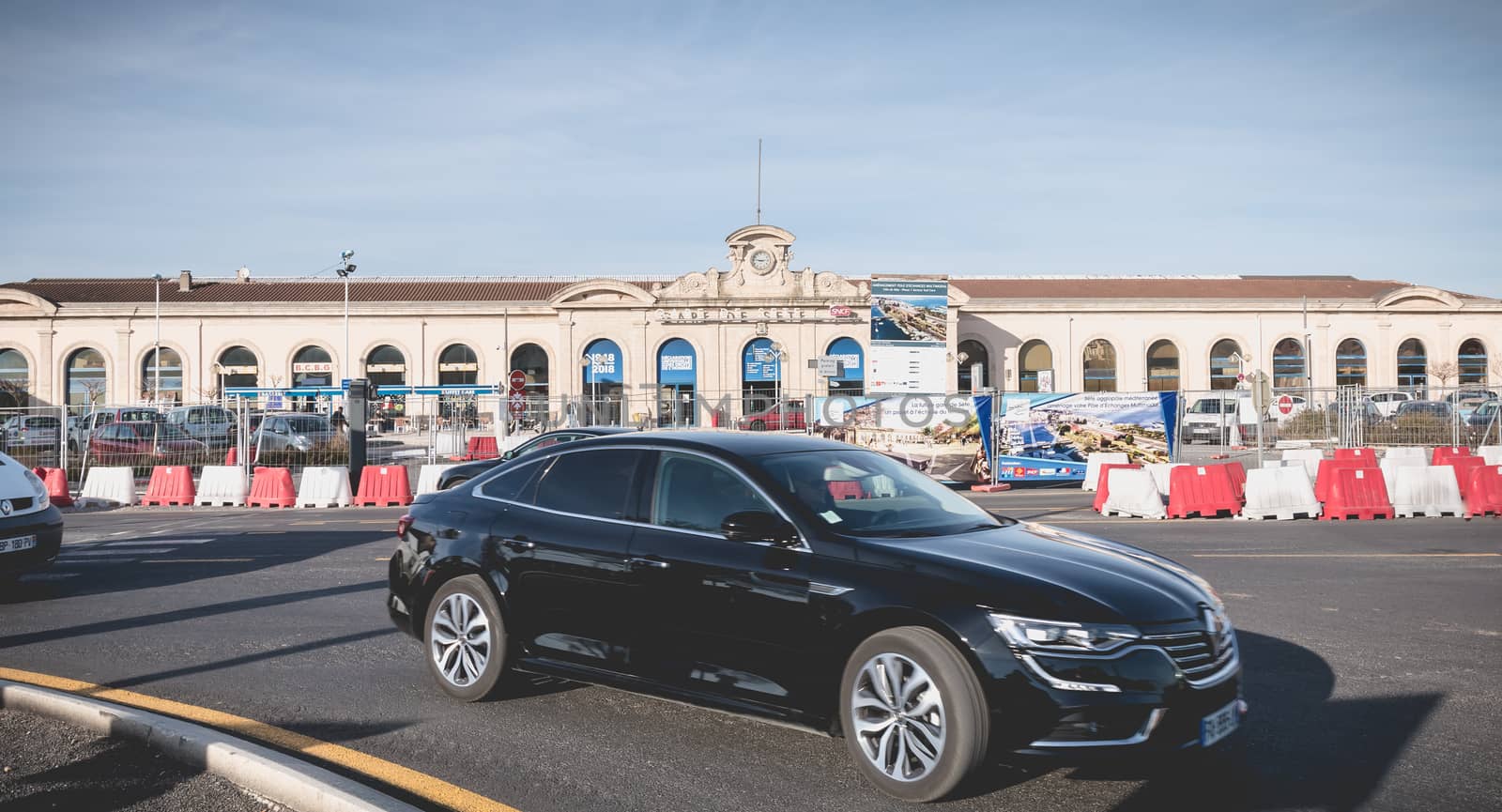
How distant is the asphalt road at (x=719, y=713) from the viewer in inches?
178

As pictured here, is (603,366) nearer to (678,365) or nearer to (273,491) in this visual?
(678,365)

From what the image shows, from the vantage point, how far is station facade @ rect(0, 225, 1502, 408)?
5472cm

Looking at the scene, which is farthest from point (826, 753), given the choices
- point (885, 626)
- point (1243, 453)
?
point (1243, 453)

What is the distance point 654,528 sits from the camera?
17.7 ft

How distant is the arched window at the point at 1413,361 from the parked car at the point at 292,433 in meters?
55.9

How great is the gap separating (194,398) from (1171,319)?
51961 millimetres

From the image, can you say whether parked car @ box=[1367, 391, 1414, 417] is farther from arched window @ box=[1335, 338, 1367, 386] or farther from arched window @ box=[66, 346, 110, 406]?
arched window @ box=[66, 346, 110, 406]

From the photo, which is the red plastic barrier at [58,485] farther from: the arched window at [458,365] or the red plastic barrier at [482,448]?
the arched window at [458,365]

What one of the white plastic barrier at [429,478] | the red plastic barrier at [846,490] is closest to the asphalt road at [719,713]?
the red plastic barrier at [846,490]

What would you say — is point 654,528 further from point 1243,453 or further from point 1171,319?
point 1171,319

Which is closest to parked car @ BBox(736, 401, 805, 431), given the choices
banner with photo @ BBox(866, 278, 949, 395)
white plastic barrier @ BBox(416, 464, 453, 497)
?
white plastic barrier @ BBox(416, 464, 453, 497)

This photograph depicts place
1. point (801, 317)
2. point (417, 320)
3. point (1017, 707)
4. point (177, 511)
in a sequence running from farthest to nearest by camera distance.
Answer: point (417, 320) → point (801, 317) → point (177, 511) → point (1017, 707)

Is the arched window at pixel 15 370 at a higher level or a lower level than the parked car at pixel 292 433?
higher

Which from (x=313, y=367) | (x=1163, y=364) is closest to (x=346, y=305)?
(x=313, y=367)
